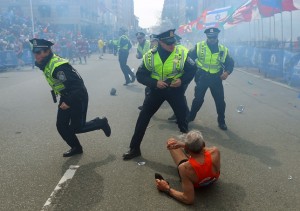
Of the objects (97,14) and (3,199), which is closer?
(3,199)

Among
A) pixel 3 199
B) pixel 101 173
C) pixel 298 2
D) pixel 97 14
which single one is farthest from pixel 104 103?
pixel 97 14

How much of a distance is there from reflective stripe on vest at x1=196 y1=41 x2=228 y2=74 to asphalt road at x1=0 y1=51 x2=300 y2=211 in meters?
1.19

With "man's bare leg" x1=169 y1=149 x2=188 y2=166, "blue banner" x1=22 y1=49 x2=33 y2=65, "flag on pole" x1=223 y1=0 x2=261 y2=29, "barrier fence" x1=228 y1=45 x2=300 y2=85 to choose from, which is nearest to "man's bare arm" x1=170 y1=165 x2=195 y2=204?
"man's bare leg" x1=169 y1=149 x2=188 y2=166

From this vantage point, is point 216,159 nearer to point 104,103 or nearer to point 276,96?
point 104,103

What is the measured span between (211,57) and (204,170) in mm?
3203

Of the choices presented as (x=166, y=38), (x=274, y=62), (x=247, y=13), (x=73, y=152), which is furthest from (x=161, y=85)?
(x=247, y=13)

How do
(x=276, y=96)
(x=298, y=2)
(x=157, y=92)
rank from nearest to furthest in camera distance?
(x=157, y=92) → (x=276, y=96) → (x=298, y=2)

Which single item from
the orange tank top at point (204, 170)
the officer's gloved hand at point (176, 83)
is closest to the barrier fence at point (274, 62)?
the officer's gloved hand at point (176, 83)

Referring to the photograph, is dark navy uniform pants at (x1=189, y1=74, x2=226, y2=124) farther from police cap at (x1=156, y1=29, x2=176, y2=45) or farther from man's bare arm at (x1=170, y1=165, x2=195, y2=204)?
→ man's bare arm at (x1=170, y1=165, x2=195, y2=204)

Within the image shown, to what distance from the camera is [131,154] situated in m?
4.87

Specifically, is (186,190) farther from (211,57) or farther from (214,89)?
(211,57)

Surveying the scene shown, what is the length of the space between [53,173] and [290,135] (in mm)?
4373

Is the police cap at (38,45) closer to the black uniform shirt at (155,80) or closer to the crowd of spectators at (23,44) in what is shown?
the black uniform shirt at (155,80)

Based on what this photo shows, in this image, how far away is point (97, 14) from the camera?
67.8m
